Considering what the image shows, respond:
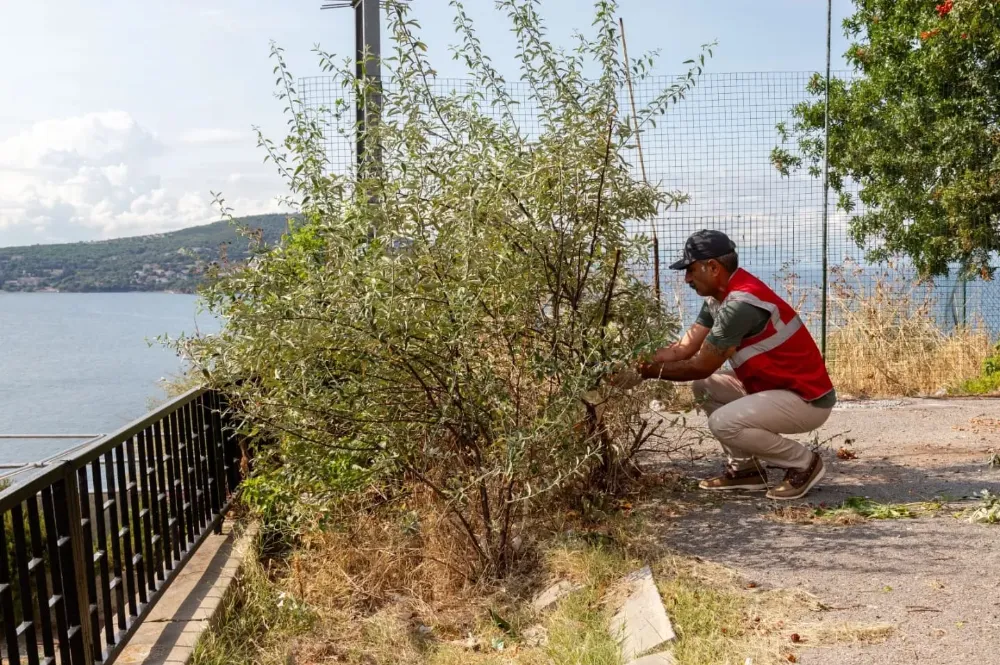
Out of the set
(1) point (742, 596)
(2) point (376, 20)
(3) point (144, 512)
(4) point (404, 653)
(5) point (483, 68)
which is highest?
(2) point (376, 20)

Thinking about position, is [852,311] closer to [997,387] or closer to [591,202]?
[997,387]

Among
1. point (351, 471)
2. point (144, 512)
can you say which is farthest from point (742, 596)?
point (144, 512)

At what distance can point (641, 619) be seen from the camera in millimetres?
3797

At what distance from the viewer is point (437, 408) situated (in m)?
4.34

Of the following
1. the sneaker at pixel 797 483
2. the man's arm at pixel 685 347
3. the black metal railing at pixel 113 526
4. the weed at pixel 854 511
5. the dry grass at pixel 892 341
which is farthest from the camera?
the dry grass at pixel 892 341

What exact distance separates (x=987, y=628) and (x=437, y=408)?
7.80 feet

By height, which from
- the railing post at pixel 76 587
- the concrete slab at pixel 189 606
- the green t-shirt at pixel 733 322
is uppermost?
the green t-shirt at pixel 733 322

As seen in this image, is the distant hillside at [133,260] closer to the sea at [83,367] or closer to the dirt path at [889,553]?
the sea at [83,367]

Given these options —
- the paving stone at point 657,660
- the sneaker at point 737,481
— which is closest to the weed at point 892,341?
the sneaker at point 737,481

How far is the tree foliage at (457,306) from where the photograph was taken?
4.12 meters

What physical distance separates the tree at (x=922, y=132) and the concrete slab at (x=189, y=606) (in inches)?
334

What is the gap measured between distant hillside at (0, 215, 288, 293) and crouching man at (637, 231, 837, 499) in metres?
2.36

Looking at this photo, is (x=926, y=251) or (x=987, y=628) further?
(x=926, y=251)

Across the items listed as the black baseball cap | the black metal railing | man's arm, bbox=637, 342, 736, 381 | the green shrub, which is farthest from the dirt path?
the green shrub
